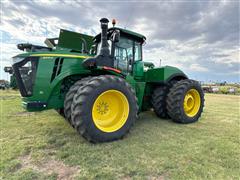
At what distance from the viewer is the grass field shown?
2275mm

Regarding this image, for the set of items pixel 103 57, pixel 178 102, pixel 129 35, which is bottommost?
pixel 178 102

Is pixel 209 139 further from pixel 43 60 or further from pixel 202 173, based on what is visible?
pixel 43 60

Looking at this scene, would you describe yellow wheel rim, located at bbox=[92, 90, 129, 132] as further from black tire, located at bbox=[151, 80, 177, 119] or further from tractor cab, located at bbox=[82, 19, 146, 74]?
black tire, located at bbox=[151, 80, 177, 119]

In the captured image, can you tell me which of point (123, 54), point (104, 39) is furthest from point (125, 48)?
point (104, 39)

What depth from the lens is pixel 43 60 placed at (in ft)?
10.8

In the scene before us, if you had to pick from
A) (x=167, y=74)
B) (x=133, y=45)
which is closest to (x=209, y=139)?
(x=167, y=74)

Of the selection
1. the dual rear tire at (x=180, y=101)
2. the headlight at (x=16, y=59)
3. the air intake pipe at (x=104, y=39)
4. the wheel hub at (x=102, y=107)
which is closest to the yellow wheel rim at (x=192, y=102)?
the dual rear tire at (x=180, y=101)

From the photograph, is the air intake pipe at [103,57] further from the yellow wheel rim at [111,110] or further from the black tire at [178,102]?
the black tire at [178,102]

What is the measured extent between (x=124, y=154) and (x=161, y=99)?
2.57m

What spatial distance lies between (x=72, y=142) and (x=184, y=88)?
Answer: 328 cm

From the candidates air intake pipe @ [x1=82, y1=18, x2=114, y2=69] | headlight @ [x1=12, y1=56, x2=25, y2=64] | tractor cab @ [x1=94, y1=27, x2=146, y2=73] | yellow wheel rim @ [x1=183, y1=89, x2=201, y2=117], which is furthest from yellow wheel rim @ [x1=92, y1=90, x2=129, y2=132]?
Result: yellow wheel rim @ [x1=183, y1=89, x2=201, y2=117]

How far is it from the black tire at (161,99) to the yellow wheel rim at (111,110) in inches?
66.4

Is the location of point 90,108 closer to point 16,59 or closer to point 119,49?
point 16,59

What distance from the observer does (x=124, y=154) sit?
2.77m
